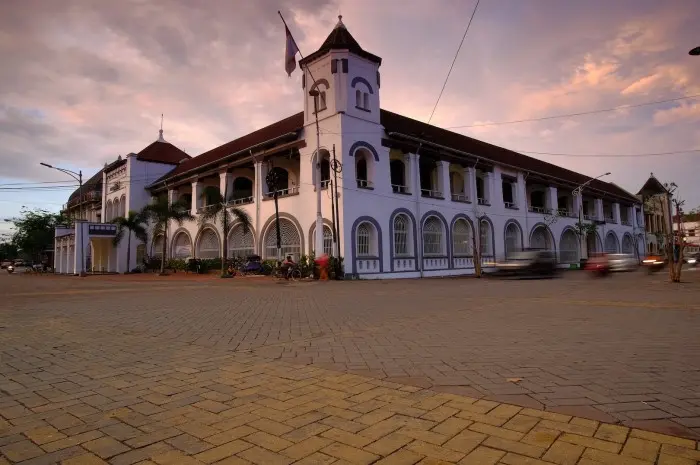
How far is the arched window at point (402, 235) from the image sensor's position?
28500 millimetres

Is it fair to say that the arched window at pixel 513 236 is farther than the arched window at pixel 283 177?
Yes

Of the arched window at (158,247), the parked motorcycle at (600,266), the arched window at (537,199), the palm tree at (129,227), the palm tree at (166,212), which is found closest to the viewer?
the parked motorcycle at (600,266)

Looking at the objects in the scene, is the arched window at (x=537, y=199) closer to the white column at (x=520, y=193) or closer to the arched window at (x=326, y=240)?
the white column at (x=520, y=193)

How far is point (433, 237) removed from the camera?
3122cm

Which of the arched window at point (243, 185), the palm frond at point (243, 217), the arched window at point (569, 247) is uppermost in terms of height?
the arched window at point (243, 185)

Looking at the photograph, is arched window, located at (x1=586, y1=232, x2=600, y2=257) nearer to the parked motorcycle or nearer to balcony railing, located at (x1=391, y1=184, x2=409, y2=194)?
the parked motorcycle

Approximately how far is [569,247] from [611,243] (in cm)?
1183


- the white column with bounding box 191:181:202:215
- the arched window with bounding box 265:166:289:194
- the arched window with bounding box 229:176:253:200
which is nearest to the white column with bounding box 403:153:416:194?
the arched window with bounding box 265:166:289:194

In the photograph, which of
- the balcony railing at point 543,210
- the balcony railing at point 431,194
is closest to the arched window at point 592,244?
the balcony railing at point 543,210

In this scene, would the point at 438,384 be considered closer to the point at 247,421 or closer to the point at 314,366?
the point at 314,366

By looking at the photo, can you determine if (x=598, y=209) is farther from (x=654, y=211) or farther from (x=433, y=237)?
(x=433, y=237)

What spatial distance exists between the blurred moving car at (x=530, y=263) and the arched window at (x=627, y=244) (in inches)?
1652

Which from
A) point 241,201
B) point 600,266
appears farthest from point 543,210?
point 241,201

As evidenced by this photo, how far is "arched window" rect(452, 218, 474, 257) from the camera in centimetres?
3275
